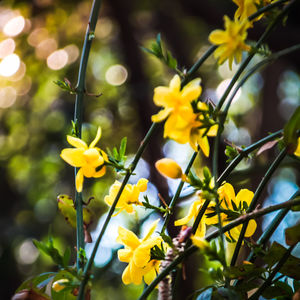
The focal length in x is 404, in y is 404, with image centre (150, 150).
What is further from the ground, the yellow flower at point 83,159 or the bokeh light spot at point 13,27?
the yellow flower at point 83,159

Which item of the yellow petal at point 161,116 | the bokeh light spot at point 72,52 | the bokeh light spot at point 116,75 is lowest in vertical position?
the bokeh light spot at point 116,75

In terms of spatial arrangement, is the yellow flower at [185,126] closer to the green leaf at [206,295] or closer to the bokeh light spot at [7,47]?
the green leaf at [206,295]

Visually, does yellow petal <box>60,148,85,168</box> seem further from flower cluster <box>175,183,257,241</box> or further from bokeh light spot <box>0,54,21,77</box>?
bokeh light spot <box>0,54,21,77</box>

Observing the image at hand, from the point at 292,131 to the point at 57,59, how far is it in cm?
218

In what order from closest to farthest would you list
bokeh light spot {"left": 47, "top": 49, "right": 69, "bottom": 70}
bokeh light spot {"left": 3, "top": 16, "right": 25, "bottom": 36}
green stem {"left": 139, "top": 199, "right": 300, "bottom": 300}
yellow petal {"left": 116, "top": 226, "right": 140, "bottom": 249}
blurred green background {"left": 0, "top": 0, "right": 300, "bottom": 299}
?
1. green stem {"left": 139, "top": 199, "right": 300, "bottom": 300}
2. yellow petal {"left": 116, "top": 226, "right": 140, "bottom": 249}
3. blurred green background {"left": 0, "top": 0, "right": 300, "bottom": 299}
4. bokeh light spot {"left": 3, "top": 16, "right": 25, "bottom": 36}
5. bokeh light spot {"left": 47, "top": 49, "right": 69, "bottom": 70}

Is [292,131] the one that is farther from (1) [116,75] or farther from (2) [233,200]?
(1) [116,75]

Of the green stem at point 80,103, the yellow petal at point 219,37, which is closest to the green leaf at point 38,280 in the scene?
the green stem at point 80,103

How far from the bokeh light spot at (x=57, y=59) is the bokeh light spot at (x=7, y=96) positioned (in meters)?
0.32

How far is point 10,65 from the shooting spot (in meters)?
2.25

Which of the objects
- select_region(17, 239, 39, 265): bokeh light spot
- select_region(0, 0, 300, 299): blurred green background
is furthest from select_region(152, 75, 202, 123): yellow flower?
select_region(17, 239, 39, 265): bokeh light spot

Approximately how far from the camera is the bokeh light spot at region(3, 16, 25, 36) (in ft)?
7.04

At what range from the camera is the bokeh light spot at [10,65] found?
87.4 inches

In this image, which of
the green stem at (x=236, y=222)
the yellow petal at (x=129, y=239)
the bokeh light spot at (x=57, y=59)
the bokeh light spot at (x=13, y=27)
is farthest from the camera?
the bokeh light spot at (x=57, y=59)

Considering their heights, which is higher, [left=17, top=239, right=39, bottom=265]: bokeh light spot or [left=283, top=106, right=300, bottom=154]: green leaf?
[left=283, top=106, right=300, bottom=154]: green leaf
